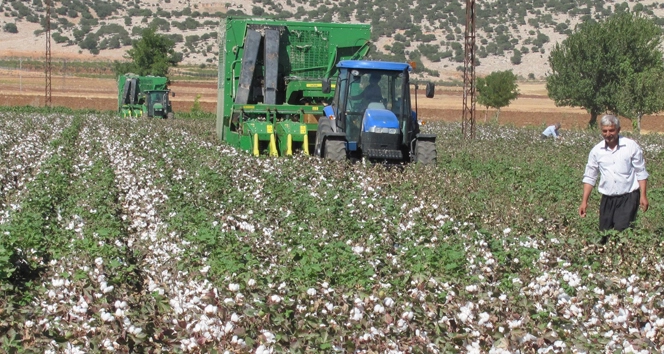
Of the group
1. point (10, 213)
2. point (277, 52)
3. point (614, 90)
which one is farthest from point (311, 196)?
point (614, 90)

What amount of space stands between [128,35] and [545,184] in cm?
11910

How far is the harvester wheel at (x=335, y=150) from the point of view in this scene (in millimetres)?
16906

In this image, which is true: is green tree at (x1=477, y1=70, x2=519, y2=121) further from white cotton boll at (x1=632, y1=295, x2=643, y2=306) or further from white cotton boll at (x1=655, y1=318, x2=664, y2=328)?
white cotton boll at (x1=655, y1=318, x2=664, y2=328)

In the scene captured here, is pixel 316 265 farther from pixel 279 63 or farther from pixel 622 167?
pixel 279 63

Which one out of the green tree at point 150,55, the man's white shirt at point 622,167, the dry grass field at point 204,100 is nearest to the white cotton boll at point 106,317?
the man's white shirt at point 622,167

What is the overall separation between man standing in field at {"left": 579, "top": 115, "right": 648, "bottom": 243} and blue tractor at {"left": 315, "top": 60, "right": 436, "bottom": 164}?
23.4ft

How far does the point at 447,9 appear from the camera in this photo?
494 feet

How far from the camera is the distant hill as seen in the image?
121 metres

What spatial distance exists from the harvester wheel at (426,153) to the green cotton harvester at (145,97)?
28.6 meters

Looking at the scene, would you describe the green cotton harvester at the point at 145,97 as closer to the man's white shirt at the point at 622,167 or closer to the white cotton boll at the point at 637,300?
the man's white shirt at the point at 622,167

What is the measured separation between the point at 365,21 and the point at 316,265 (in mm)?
136450

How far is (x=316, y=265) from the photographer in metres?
7.23

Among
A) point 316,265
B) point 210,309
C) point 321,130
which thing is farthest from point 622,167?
point 321,130

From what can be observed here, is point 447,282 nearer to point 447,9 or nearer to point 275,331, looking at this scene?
point 275,331
